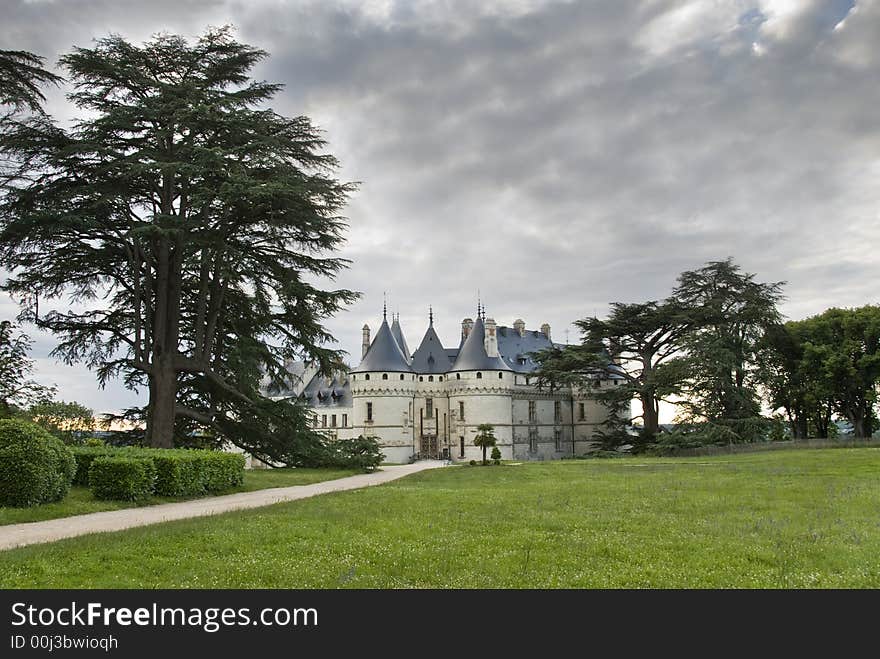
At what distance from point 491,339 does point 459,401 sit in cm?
489

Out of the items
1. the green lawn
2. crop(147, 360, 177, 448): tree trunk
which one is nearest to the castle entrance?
crop(147, 360, 177, 448): tree trunk

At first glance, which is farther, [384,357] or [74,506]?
[384,357]

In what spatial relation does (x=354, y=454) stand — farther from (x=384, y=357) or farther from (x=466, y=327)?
(x=466, y=327)

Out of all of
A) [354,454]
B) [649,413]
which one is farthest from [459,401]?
Answer: [354,454]

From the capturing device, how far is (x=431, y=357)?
173ft

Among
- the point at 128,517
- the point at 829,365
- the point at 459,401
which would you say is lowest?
the point at 128,517

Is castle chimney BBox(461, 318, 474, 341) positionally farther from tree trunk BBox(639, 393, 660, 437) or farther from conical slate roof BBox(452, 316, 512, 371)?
tree trunk BBox(639, 393, 660, 437)

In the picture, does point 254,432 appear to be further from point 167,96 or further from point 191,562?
point 191,562

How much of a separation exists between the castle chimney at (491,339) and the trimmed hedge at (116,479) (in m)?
37.9

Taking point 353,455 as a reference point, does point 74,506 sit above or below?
below

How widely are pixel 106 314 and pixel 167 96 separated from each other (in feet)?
23.5

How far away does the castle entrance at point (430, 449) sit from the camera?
169 ft

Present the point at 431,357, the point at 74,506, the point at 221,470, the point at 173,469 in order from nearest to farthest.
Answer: the point at 74,506
the point at 173,469
the point at 221,470
the point at 431,357

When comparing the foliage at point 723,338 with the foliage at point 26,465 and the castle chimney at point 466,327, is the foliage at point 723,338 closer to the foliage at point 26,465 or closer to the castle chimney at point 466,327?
the castle chimney at point 466,327
